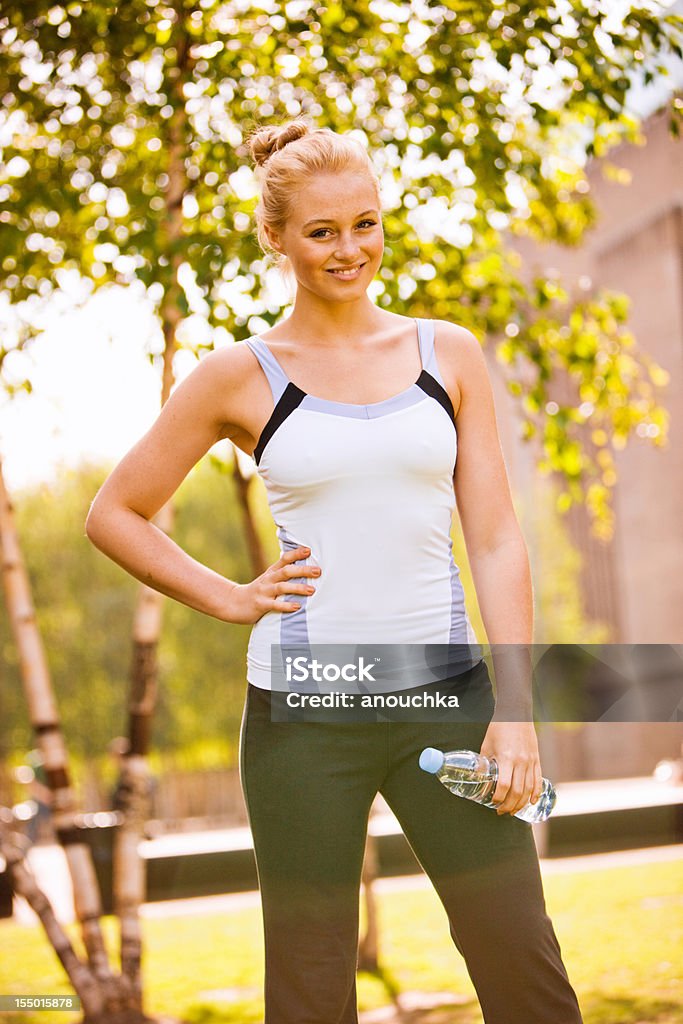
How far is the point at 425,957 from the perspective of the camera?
5945 mm

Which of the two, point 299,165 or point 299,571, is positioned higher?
point 299,165

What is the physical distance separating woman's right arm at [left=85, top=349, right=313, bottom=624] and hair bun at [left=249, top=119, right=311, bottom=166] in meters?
0.40

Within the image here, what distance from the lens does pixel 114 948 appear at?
21.8 feet

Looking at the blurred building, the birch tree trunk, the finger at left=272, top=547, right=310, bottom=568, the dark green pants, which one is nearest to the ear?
the finger at left=272, top=547, right=310, bottom=568

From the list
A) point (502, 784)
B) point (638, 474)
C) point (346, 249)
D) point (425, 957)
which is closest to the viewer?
point (502, 784)

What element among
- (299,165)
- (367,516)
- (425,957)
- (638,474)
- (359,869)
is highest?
(299,165)

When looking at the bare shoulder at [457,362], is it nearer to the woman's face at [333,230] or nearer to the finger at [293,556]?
the woman's face at [333,230]

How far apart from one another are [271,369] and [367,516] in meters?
0.32

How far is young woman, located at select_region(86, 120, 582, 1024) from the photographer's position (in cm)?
186

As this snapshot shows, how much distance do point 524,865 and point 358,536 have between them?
1.97 feet

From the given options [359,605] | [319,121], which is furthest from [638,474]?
[359,605]

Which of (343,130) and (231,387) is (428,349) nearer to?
(231,387)

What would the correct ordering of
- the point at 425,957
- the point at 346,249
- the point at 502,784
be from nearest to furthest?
the point at 502,784, the point at 346,249, the point at 425,957

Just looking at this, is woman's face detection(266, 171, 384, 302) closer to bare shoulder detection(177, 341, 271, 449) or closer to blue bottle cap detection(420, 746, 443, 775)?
bare shoulder detection(177, 341, 271, 449)
